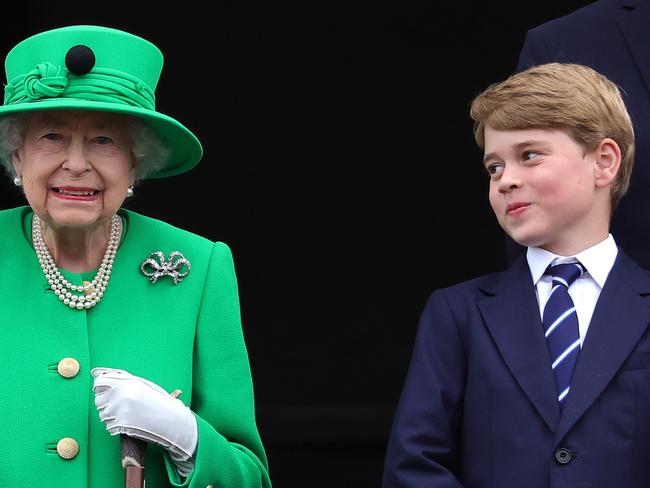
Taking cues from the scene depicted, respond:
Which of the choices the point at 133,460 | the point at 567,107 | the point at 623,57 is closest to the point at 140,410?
the point at 133,460

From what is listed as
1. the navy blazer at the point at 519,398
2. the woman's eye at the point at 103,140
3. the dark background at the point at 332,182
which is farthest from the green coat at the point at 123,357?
the dark background at the point at 332,182

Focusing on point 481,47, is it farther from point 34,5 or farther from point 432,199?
point 34,5

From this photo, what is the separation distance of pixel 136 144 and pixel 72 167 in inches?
6.9

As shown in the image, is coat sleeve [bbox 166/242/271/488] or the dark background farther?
the dark background

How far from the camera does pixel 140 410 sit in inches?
121

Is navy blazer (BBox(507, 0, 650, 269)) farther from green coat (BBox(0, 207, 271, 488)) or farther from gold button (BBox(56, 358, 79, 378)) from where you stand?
gold button (BBox(56, 358, 79, 378))

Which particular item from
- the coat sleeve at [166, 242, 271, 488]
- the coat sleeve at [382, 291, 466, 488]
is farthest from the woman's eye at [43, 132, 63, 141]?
the coat sleeve at [382, 291, 466, 488]

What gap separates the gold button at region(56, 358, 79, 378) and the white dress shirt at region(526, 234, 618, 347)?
95 cm

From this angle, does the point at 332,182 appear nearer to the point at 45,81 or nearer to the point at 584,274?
the point at 584,274

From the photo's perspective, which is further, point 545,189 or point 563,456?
point 545,189

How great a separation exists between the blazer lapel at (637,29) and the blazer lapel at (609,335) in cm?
53

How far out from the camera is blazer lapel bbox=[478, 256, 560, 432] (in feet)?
10.7

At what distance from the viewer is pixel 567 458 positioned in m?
3.20

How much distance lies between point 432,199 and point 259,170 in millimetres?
640
